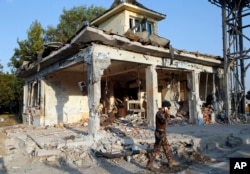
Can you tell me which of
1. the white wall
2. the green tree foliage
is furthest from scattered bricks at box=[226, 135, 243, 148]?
the green tree foliage

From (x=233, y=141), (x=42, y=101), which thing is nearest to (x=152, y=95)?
(x=233, y=141)

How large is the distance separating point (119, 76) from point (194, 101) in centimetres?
540

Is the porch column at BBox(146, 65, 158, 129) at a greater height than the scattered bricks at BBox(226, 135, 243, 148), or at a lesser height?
greater

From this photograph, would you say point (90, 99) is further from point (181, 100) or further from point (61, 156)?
point (181, 100)

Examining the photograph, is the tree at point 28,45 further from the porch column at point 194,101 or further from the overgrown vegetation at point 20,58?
the porch column at point 194,101

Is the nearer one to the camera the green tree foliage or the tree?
the tree

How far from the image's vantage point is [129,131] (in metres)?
10.3

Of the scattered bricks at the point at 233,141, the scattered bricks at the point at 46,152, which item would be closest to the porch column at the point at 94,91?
the scattered bricks at the point at 46,152

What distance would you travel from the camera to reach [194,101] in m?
14.3

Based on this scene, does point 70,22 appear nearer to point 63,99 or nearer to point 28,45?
point 28,45

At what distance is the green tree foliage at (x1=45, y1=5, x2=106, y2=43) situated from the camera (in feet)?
101

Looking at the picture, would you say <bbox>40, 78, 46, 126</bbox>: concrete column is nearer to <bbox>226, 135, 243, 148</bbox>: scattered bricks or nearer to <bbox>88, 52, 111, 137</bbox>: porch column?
<bbox>88, 52, 111, 137</bbox>: porch column

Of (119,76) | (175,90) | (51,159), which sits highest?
(119,76)

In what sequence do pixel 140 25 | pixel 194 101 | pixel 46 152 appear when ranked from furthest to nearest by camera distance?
pixel 140 25, pixel 194 101, pixel 46 152
